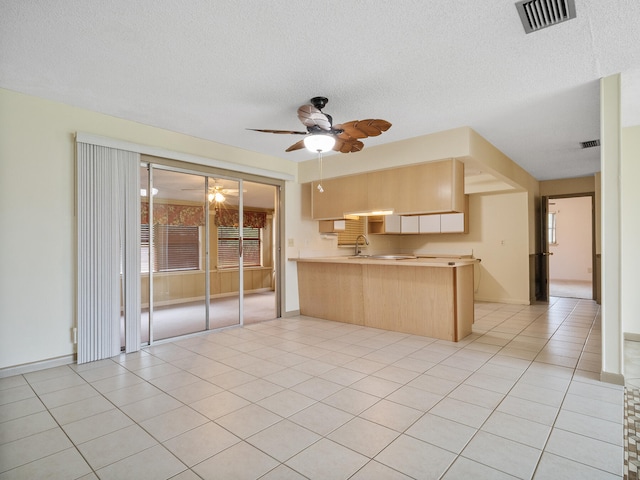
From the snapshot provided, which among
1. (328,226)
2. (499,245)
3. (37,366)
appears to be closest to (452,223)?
(499,245)

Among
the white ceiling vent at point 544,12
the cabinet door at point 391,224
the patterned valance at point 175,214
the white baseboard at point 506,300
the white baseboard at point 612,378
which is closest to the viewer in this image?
the white ceiling vent at point 544,12

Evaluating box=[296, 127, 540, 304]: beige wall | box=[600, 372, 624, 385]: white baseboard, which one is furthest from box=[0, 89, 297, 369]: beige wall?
box=[600, 372, 624, 385]: white baseboard

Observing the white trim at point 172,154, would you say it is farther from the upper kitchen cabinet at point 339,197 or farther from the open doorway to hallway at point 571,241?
the open doorway to hallway at point 571,241

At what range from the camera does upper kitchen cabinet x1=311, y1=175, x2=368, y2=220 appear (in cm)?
522

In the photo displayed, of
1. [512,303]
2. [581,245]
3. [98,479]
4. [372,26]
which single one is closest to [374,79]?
[372,26]

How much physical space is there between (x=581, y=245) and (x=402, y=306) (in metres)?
9.18

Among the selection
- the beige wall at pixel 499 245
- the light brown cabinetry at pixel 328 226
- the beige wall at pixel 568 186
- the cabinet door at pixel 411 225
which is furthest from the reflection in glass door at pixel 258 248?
the beige wall at pixel 568 186

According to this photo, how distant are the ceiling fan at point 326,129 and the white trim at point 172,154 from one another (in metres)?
1.69

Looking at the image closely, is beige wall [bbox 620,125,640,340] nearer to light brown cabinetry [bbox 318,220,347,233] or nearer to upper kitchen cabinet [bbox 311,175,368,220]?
upper kitchen cabinet [bbox 311,175,368,220]

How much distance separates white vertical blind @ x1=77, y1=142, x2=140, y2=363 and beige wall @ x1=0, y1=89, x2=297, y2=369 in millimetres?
111

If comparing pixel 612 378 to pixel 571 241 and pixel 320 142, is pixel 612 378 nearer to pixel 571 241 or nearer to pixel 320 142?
pixel 320 142

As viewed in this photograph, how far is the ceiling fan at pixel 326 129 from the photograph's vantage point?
296cm

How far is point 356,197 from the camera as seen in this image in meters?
5.28

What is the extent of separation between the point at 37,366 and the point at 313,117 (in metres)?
3.39
